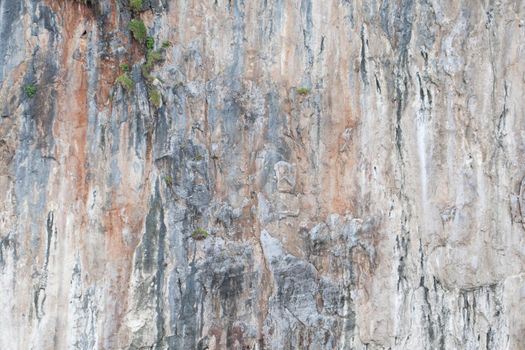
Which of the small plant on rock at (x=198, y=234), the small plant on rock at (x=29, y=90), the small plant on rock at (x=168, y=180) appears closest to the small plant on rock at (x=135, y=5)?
the small plant on rock at (x=29, y=90)

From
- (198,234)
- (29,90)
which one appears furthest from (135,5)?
(198,234)

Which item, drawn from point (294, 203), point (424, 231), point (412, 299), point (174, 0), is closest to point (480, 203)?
point (424, 231)

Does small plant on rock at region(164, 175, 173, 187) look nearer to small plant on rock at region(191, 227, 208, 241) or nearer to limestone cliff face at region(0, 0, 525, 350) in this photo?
limestone cliff face at region(0, 0, 525, 350)

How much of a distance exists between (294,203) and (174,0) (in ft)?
12.6

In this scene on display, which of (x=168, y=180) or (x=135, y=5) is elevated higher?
(x=135, y=5)

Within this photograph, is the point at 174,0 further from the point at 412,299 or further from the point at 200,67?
the point at 412,299

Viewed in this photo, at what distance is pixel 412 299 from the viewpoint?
33.4 feet

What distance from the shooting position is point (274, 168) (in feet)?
33.7

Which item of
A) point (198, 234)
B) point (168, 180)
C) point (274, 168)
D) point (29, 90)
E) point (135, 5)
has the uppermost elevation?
point (135, 5)

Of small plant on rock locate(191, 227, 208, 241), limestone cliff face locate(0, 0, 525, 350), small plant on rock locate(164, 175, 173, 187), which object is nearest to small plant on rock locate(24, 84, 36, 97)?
limestone cliff face locate(0, 0, 525, 350)

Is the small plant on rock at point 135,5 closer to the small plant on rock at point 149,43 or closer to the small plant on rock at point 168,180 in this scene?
the small plant on rock at point 149,43

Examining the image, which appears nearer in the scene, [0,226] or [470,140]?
[0,226]

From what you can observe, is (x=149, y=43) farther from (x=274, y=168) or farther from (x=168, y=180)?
(x=274, y=168)

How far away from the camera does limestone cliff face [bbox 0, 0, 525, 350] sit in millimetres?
9602
